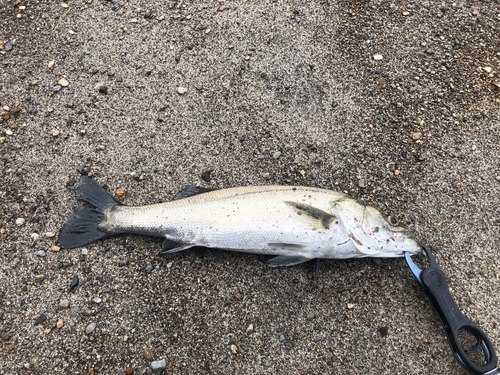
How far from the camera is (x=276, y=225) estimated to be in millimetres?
2822

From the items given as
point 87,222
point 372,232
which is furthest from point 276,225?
point 87,222

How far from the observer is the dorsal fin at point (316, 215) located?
283cm

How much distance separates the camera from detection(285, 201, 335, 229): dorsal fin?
2.83m

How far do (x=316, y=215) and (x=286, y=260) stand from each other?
0.55 metres

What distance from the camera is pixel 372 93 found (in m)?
3.70

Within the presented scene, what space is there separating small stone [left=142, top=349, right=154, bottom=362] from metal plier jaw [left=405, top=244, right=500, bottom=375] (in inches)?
106

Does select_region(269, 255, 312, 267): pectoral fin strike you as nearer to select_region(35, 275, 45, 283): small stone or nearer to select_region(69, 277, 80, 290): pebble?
select_region(69, 277, 80, 290): pebble

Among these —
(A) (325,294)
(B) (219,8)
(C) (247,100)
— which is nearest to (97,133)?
(C) (247,100)

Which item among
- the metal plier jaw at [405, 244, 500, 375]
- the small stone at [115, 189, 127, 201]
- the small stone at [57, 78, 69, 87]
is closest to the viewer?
the metal plier jaw at [405, 244, 500, 375]

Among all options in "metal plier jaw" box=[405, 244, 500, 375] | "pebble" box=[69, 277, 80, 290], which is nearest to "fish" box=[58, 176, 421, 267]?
"metal plier jaw" box=[405, 244, 500, 375]

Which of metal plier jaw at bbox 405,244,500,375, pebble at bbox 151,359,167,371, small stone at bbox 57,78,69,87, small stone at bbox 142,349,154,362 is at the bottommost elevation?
pebble at bbox 151,359,167,371

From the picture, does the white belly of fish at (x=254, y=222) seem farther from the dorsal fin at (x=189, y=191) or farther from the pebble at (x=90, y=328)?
the pebble at (x=90, y=328)

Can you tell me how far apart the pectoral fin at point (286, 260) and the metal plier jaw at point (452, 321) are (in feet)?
3.52

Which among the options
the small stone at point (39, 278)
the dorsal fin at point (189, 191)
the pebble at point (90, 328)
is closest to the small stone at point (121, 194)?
the dorsal fin at point (189, 191)
